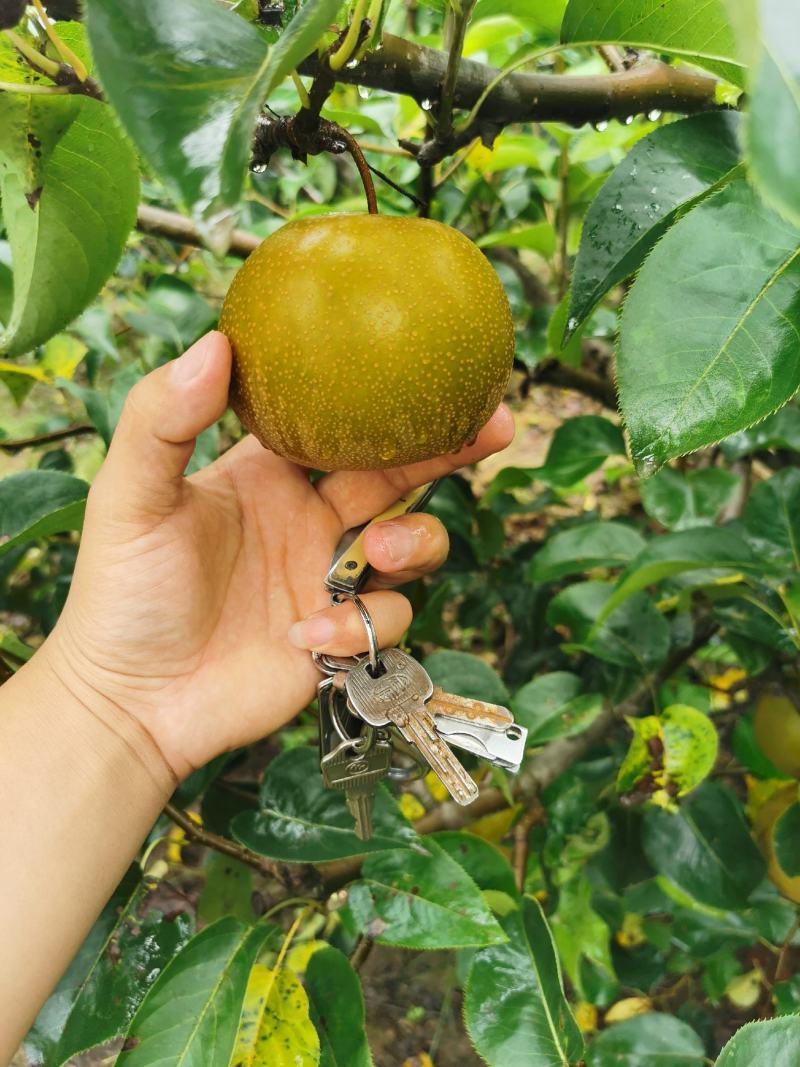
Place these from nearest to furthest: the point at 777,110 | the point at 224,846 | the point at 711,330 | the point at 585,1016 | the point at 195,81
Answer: the point at 777,110, the point at 195,81, the point at 711,330, the point at 224,846, the point at 585,1016

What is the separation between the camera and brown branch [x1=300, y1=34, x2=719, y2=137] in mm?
715

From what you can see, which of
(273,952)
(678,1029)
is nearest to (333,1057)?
(273,952)

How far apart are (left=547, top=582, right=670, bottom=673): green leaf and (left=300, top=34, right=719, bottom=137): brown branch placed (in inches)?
25.1

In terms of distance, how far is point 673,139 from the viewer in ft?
2.08

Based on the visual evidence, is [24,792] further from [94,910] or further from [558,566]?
[558,566]

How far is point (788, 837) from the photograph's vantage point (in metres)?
1.10

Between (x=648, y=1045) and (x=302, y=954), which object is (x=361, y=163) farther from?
(x=648, y=1045)

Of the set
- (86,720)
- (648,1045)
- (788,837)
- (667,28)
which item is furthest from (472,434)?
(648,1045)

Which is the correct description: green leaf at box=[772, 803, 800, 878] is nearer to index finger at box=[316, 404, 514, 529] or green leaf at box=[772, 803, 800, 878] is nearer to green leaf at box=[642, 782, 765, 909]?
green leaf at box=[642, 782, 765, 909]

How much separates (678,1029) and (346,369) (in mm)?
1114

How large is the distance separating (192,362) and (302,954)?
0.93 meters

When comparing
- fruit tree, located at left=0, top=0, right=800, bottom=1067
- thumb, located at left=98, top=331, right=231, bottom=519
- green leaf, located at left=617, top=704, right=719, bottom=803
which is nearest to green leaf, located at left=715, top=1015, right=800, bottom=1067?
fruit tree, located at left=0, top=0, right=800, bottom=1067

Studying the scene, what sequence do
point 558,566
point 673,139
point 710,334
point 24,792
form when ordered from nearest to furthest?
1. point 710,334
2. point 673,139
3. point 24,792
4. point 558,566

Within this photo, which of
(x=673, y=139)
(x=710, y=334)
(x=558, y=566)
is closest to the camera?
(x=710, y=334)
